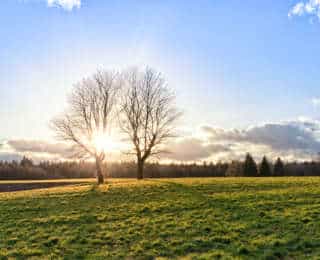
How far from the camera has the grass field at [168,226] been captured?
11.6 meters

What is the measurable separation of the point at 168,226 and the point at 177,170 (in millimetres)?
125428

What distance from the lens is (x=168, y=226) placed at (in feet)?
48.8

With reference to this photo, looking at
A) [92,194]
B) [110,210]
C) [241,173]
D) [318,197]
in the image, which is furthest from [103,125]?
[241,173]

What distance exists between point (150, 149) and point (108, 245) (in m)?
31.9

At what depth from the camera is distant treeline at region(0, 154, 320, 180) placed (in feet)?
282

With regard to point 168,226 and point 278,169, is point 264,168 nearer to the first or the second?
point 278,169

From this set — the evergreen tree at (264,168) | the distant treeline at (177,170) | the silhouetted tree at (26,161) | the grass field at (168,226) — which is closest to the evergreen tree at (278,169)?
the distant treeline at (177,170)

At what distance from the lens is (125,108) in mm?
46438

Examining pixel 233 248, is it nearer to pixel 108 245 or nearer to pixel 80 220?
pixel 108 245

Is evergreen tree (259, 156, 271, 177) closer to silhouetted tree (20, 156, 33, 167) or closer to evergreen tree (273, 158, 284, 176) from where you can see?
evergreen tree (273, 158, 284, 176)

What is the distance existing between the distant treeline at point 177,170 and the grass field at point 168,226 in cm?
5969

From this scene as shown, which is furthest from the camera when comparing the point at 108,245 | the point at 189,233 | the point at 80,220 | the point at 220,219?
the point at 80,220

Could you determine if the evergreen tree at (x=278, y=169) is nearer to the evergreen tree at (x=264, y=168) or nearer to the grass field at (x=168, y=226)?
the evergreen tree at (x=264, y=168)

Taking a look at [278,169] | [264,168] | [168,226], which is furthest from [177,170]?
[168,226]
